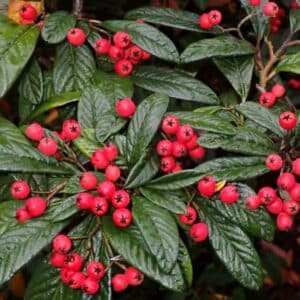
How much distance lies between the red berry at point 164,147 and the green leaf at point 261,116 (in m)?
0.15

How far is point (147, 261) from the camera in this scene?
1031 millimetres

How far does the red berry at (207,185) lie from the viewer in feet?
3.50

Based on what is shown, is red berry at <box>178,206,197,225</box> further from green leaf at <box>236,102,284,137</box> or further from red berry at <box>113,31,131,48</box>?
red berry at <box>113,31,131,48</box>

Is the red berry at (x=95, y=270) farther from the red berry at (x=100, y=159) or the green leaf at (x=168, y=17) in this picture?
the green leaf at (x=168, y=17)

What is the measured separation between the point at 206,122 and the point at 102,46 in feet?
0.79

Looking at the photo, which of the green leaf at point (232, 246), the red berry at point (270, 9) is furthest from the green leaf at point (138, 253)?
the red berry at point (270, 9)

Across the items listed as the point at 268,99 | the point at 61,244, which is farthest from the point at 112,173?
the point at 268,99

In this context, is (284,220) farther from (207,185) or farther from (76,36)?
(76,36)

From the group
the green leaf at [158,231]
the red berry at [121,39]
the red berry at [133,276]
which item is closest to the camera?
the green leaf at [158,231]

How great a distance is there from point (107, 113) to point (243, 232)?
0.98 feet

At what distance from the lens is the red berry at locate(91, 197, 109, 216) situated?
1.01 meters

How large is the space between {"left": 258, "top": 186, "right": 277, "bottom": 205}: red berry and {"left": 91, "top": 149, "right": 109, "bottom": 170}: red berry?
0.82 ft

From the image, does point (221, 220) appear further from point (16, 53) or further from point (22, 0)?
point (22, 0)

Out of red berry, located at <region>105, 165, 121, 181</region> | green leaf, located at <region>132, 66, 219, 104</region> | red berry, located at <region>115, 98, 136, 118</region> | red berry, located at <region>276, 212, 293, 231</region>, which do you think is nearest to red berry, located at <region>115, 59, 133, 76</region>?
green leaf, located at <region>132, 66, 219, 104</region>
